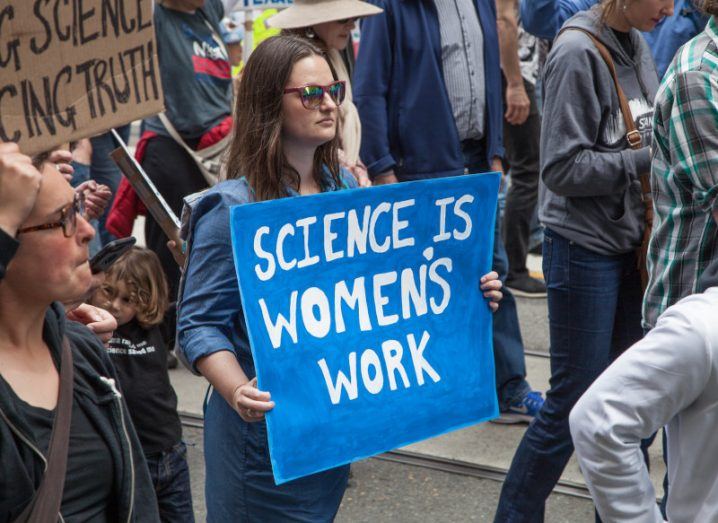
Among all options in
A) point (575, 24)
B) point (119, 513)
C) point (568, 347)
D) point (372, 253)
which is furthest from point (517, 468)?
point (119, 513)

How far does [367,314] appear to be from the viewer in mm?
2717

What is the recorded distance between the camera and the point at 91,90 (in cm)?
220

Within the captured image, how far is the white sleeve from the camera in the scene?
6.23 ft

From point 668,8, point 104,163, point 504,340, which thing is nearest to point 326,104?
point 668,8

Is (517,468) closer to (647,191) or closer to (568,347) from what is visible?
(568,347)

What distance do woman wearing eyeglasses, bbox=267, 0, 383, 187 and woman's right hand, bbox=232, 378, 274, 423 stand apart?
2020 mm

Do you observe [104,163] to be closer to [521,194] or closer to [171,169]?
[171,169]

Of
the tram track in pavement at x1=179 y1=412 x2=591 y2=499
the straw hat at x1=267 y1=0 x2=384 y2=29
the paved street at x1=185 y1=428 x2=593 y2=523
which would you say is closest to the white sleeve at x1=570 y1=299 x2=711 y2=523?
the paved street at x1=185 y1=428 x2=593 y2=523

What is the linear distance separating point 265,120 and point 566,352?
53.5 inches

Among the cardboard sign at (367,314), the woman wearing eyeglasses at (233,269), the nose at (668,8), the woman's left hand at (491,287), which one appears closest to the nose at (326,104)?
the woman wearing eyeglasses at (233,269)

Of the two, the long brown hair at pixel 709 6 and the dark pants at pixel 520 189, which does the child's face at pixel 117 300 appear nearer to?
the long brown hair at pixel 709 6

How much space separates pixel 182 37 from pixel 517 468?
278cm

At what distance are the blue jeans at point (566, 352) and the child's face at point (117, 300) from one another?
53.9 inches

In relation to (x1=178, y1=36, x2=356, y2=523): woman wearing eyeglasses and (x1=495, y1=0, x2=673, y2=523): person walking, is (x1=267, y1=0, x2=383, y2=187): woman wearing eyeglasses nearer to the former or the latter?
(x1=495, y1=0, x2=673, y2=523): person walking
